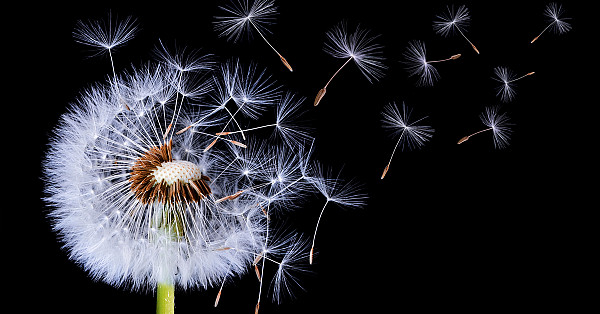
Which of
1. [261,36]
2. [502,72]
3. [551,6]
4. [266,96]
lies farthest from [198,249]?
[551,6]

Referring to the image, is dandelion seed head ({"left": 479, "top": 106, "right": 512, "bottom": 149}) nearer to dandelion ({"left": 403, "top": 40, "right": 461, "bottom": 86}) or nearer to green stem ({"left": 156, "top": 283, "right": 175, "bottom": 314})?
dandelion ({"left": 403, "top": 40, "right": 461, "bottom": 86})

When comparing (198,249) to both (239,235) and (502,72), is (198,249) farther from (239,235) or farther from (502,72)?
(502,72)

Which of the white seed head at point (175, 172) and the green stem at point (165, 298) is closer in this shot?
the white seed head at point (175, 172)

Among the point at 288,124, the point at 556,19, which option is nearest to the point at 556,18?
the point at 556,19

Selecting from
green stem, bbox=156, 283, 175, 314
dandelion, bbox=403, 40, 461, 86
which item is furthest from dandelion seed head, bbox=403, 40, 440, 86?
green stem, bbox=156, 283, 175, 314

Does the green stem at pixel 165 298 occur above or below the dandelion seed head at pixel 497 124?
below

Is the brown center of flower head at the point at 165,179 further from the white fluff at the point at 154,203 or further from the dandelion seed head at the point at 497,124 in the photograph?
the dandelion seed head at the point at 497,124

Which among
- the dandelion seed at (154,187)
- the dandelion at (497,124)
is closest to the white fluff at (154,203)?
the dandelion seed at (154,187)

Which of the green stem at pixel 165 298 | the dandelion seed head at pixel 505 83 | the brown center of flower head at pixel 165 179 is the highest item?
the dandelion seed head at pixel 505 83
